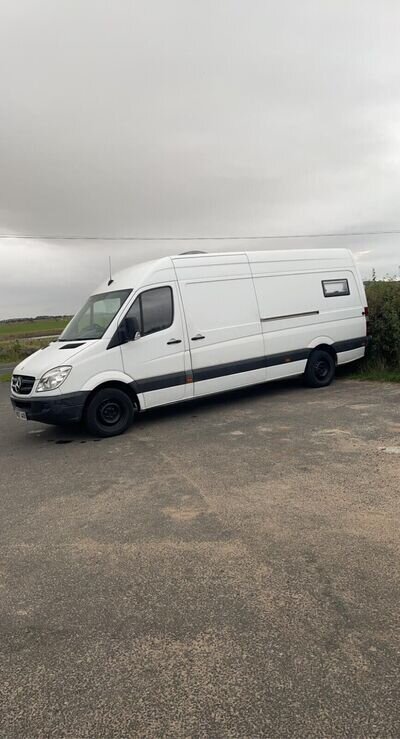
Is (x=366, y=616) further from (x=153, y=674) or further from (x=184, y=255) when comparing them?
(x=184, y=255)

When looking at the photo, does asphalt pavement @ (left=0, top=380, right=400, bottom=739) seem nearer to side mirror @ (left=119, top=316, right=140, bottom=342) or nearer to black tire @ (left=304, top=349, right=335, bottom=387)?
side mirror @ (left=119, top=316, right=140, bottom=342)

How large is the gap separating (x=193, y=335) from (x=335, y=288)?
3.50 metres

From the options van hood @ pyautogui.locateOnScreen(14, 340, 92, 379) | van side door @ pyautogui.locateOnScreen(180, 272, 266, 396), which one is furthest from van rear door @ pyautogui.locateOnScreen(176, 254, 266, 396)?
van hood @ pyautogui.locateOnScreen(14, 340, 92, 379)

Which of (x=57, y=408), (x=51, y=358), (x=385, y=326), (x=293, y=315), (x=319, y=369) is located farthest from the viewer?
(x=385, y=326)

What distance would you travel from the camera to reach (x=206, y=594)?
9.05 feet

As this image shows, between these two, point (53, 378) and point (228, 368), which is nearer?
point (53, 378)

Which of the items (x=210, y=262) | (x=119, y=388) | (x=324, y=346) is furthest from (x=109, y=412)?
(x=324, y=346)

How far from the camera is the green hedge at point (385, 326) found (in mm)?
10008

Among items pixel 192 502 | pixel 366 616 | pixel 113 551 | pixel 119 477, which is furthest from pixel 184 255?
pixel 366 616

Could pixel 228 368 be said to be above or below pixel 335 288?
below

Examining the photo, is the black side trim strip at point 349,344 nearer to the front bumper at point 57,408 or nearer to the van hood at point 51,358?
the van hood at point 51,358

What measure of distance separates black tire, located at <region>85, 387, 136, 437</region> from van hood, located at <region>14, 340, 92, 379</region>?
26.2 inches

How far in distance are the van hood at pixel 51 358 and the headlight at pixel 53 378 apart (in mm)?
65

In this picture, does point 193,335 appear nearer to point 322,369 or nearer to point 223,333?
point 223,333
